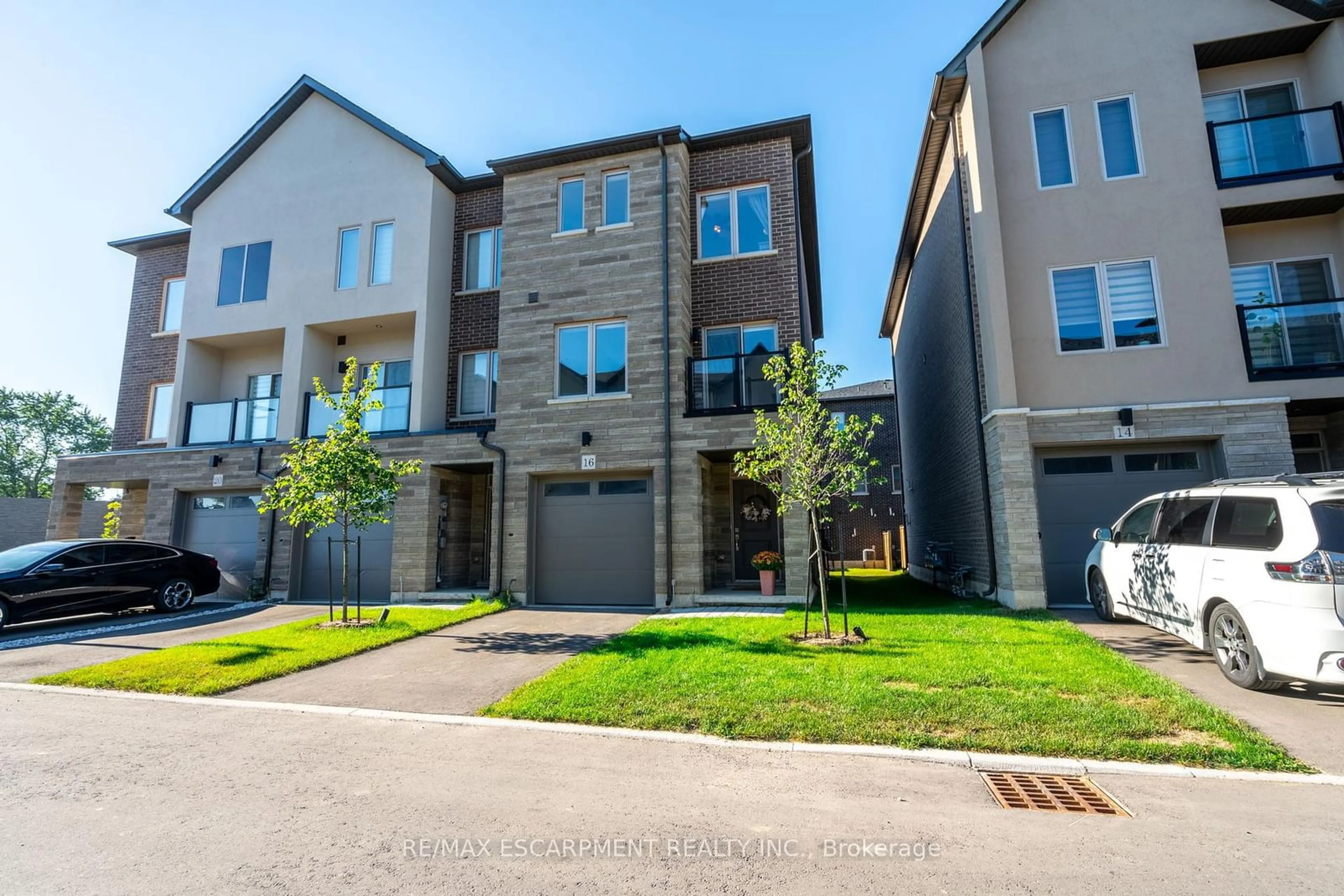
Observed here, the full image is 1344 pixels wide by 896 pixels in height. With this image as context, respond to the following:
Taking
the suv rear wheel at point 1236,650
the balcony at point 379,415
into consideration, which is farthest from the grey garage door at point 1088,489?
the balcony at point 379,415

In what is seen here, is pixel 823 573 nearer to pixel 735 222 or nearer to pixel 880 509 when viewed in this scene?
pixel 735 222

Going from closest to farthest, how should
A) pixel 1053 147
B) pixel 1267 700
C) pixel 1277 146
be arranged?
pixel 1267 700 → pixel 1277 146 → pixel 1053 147

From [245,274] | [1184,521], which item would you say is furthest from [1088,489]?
[245,274]

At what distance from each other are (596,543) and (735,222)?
7.41 meters

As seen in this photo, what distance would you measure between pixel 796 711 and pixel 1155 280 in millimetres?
10443

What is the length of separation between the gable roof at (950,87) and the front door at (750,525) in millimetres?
8435

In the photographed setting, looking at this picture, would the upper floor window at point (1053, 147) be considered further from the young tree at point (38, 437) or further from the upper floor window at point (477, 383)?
the young tree at point (38, 437)

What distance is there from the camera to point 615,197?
1423cm

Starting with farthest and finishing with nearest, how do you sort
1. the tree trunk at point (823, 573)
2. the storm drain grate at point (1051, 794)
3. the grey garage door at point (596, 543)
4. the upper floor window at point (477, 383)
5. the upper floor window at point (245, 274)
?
the upper floor window at point (245, 274)
the upper floor window at point (477, 383)
the grey garage door at point (596, 543)
the tree trunk at point (823, 573)
the storm drain grate at point (1051, 794)

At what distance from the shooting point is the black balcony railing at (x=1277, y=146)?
11156 millimetres

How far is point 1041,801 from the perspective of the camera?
3.97 m

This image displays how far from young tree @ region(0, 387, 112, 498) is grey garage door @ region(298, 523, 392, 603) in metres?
50.9

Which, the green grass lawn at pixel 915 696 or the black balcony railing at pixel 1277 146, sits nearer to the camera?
the green grass lawn at pixel 915 696

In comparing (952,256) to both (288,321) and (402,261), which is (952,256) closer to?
(402,261)
